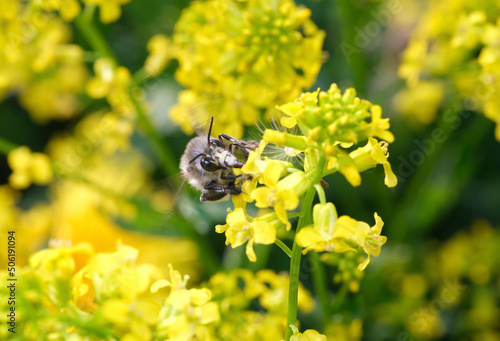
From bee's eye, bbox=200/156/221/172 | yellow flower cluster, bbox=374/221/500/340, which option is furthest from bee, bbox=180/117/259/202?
yellow flower cluster, bbox=374/221/500/340

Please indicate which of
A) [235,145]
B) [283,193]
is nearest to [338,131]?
[283,193]

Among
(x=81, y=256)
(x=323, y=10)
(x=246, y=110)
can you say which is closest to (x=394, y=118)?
(x=323, y=10)

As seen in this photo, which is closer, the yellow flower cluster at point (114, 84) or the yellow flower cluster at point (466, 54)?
the yellow flower cluster at point (466, 54)

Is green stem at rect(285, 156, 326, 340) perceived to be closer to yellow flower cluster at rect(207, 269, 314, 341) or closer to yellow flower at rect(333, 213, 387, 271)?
yellow flower at rect(333, 213, 387, 271)

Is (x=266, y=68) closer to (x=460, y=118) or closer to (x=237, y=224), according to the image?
(x=237, y=224)

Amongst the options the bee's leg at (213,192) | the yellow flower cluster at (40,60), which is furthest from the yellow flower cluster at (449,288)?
the yellow flower cluster at (40,60)

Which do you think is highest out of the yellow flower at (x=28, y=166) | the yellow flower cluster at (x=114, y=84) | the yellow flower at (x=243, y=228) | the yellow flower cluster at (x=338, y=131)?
the yellow flower cluster at (x=338, y=131)

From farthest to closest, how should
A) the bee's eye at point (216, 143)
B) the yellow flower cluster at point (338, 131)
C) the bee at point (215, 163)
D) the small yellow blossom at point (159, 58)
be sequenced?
1. the small yellow blossom at point (159, 58)
2. the bee's eye at point (216, 143)
3. the bee at point (215, 163)
4. the yellow flower cluster at point (338, 131)

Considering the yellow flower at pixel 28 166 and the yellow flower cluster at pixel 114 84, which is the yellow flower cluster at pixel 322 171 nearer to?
the yellow flower cluster at pixel 114 84
